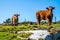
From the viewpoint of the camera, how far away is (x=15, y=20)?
30922 mm

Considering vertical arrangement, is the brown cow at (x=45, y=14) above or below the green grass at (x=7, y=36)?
above

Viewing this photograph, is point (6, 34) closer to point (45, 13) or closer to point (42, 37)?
point (42, 37)

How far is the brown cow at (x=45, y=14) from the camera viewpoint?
21.0 meters

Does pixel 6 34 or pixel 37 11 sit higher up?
pixel 37 11

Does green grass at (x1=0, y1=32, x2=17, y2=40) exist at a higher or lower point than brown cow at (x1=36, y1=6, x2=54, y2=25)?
lower

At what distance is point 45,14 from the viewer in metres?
21.9

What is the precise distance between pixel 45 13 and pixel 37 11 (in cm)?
136

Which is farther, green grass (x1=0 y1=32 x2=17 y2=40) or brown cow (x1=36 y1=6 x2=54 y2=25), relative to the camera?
brown cow (x1=36 y1=6 x2=54 y2=25)

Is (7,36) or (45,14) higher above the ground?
(45,14)

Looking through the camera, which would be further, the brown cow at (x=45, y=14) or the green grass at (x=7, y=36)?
the brown cow at (x=45, y=14)

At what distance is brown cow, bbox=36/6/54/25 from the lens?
20953 millimetres

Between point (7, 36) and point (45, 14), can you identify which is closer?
point (7, 36)

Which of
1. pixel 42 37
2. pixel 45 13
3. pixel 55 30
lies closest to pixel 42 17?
pixel 45 13

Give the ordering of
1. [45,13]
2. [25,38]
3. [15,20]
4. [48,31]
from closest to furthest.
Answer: [25,38] < [48,31] < [45,13] < [15,20]
